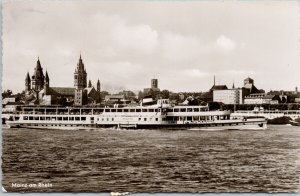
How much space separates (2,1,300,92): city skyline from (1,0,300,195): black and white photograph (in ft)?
0.03

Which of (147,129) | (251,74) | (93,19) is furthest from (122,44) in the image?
(251,74)

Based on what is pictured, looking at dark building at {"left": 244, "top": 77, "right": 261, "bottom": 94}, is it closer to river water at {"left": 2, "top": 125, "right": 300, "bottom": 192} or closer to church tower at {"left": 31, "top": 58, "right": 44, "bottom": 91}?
river water at {"left": 2, "top": 125, "right": 300, "bottom": 192}

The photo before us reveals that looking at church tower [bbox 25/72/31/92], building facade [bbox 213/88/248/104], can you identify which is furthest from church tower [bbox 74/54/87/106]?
building facade [bbox 213/88/248/104]

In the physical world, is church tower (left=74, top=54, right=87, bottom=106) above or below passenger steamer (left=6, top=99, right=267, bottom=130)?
above

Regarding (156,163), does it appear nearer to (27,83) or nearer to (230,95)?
(230,95)

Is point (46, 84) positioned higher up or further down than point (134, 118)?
higher up

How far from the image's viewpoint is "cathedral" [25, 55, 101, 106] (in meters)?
4.52

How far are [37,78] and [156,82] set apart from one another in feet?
3.99

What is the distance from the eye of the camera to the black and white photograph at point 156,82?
14.3 ft

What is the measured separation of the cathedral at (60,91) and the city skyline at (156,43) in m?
0.07

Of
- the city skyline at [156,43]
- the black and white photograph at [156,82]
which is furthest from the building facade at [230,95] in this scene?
the city skyline at [156,43]

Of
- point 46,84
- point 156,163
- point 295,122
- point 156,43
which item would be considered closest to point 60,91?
point 46,84

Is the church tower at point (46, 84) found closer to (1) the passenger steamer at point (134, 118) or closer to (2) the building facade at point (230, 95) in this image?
(1) the passenger steamer at point (134, 118)

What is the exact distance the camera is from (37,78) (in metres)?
4.37
